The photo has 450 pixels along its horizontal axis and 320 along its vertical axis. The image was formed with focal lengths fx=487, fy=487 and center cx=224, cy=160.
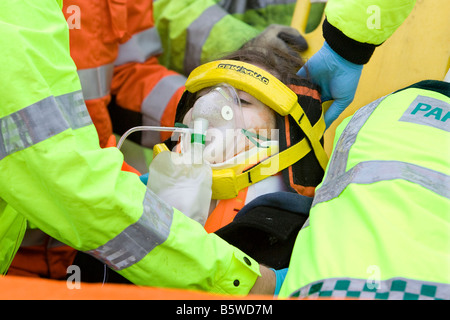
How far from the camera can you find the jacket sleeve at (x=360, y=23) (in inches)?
52.9

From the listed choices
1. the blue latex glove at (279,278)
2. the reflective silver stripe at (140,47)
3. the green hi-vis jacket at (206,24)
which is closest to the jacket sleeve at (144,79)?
the reflective silver stripe at (140,47)

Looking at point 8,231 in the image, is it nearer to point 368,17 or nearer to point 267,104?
point 267,104

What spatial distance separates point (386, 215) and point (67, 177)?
0.60m

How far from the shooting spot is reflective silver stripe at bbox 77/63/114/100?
78.7 inches

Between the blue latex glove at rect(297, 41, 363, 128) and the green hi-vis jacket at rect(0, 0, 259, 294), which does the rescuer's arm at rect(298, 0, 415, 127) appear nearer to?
the blue latex glove at rect(297, 41, 363, 128)

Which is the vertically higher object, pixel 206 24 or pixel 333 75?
pixel 333 75

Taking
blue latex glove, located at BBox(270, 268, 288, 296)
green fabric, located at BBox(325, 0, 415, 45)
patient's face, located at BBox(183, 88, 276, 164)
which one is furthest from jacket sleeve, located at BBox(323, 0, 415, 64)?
Result: blue latex glove, located at BBox(270, 268, 288, 296)

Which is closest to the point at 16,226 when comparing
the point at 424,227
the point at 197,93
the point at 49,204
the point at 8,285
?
the point at 49,204

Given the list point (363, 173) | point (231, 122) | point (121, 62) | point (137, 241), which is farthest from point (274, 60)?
point (121, 62)

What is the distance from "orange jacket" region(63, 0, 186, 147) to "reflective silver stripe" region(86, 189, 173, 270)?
121 centimetres

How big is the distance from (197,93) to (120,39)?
710 millimetres

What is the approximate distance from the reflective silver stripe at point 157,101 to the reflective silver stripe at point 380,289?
1.49 meters

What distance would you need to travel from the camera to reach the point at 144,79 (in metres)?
2.32

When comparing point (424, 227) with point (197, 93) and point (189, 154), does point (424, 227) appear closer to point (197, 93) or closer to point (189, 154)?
point (189, 154)
